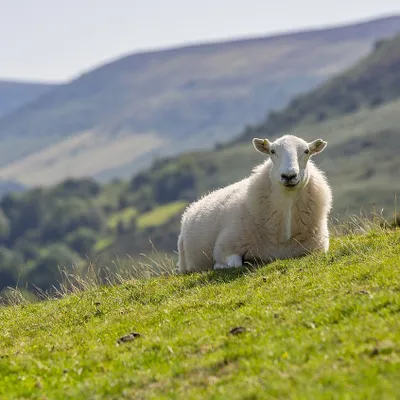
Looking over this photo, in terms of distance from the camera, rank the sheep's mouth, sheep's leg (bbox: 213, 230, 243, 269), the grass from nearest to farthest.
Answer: the grass
the sheep's mouth
sheep's leg (bbox: 213, 230, 243, 269)

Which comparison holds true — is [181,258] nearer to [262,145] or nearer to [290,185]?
[262,145]

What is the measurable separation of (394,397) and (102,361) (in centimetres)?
419

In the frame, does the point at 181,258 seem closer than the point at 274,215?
No

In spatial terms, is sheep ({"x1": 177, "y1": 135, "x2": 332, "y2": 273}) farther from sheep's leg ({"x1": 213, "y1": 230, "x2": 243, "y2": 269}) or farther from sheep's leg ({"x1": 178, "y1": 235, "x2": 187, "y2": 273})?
sheep's leg ({"x1": 178, "y1": 235, "x2": 187, "y2": 273})

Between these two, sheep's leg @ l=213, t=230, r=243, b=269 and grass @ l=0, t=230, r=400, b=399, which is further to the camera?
sheep's leg @ l=213, t=230, r=243, b=269

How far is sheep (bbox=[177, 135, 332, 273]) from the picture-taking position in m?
15.6

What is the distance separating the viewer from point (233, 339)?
930 centimetres

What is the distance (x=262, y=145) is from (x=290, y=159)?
1.35 metres

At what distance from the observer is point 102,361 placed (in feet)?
31.2

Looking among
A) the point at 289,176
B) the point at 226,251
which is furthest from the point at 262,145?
the point at 226,251

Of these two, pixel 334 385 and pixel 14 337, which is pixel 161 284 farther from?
pixel 334 385

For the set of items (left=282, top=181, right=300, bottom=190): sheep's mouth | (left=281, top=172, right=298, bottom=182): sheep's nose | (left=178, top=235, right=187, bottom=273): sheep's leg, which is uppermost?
(left=281, top=172, right=298, bottom=182): sheep's nose

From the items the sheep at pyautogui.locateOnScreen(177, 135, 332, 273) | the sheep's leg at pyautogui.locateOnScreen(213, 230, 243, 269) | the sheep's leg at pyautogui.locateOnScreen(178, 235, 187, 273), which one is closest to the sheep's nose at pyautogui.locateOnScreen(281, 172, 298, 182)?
the sheep at pyautogui.locateOnScreen(177, 135, 332, 273)

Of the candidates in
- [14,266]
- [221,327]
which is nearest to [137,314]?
[221,327]
